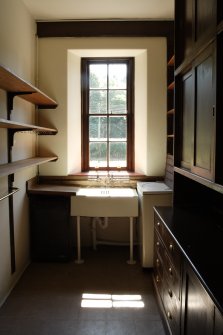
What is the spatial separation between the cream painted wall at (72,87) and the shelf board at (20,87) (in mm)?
239

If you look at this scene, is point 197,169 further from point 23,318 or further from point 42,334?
point 23,318

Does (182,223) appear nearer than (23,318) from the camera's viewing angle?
Yes

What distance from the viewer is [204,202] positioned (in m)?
2.70

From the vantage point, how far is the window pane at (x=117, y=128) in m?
4.23

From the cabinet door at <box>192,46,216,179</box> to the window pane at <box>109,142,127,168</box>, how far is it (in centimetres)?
213

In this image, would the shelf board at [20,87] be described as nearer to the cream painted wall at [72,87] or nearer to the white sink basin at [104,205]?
the cream painted wall at [72,87]

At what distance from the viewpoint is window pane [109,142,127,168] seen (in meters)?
4.24

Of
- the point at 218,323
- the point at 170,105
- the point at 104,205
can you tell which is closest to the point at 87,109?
the point at 170,105

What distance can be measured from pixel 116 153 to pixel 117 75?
3.36 ft

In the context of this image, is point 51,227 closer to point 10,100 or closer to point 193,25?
point 10,100

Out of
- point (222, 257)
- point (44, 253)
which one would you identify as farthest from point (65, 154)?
point (222, 257)

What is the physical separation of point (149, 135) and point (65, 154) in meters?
1.05

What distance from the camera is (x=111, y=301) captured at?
2.77 meters

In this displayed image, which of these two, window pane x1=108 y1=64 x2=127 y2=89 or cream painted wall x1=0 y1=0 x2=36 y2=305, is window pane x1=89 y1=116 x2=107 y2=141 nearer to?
window pane x1=108 y1=64 x2=127 y2=89
